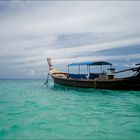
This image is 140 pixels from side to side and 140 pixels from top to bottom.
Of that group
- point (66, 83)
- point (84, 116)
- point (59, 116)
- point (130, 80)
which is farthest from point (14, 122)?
point (66, 83)

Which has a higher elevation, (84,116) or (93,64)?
(93,64)

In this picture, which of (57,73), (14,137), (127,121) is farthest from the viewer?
(57,73)

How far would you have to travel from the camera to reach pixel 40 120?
30.6 ft

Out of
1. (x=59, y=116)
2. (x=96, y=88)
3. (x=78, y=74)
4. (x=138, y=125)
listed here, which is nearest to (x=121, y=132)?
(x=138, y=125)

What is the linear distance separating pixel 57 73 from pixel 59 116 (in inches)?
939

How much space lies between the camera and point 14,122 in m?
9.15

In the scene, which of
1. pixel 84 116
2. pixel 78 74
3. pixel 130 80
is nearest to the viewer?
pixel 84 116

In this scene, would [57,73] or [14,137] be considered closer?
[14,137]

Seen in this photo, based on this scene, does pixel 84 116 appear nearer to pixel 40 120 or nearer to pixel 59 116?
pixel 59 116

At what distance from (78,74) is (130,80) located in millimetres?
8455

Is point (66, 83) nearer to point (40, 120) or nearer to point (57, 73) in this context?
point (57, 73)

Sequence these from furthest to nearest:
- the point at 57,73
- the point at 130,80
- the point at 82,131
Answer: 1. the point at 57,73
2. the point at 130,80
3. the point at 82,131

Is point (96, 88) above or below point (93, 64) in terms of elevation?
below

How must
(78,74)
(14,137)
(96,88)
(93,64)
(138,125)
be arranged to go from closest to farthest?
(14,137), (138,125), (96,88), (93,64), (78,74)
